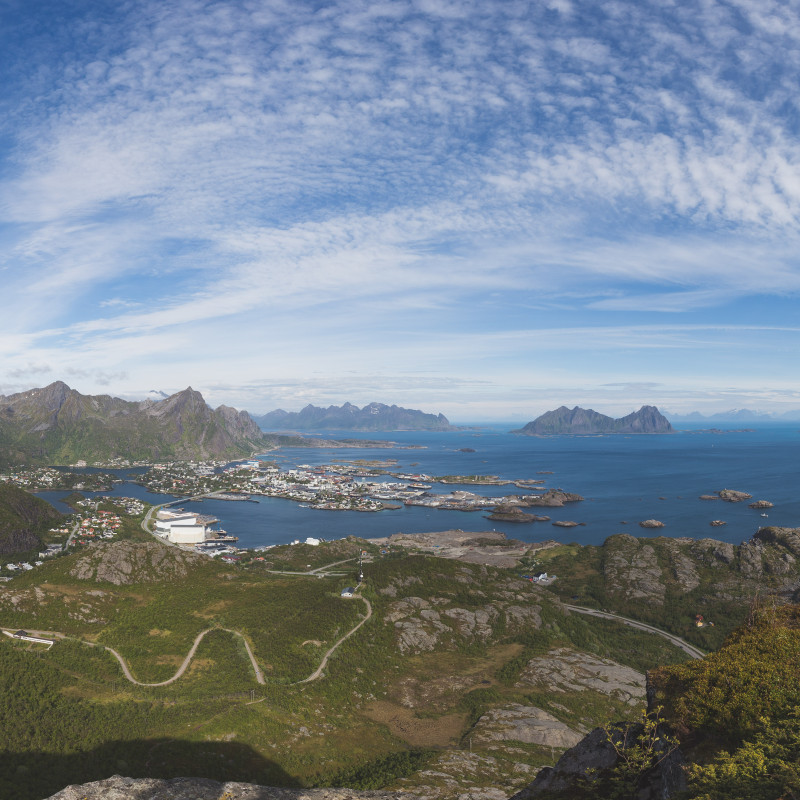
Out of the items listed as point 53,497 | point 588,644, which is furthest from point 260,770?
point 53,497

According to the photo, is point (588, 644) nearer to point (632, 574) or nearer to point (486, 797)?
point (632, 574)

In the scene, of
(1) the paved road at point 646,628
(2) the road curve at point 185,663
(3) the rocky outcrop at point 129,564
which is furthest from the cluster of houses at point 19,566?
(1) the paved road at point 646,628

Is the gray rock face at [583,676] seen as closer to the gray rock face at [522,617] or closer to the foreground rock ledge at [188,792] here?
the gray rock face at [522,617]

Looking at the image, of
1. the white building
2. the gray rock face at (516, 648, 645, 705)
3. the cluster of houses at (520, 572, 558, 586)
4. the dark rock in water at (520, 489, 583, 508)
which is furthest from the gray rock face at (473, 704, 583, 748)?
the dark rock in water at (520, 489, 583, 508)

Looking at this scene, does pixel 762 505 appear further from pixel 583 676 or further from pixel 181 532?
pixel 181 532

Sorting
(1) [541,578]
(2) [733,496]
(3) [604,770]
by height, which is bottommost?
(1) [541,578]

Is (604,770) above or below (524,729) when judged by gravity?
above

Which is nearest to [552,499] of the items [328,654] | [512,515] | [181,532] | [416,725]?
[512,515]
